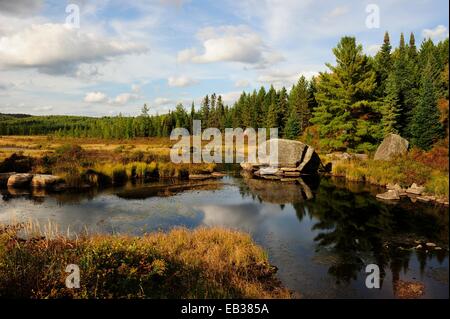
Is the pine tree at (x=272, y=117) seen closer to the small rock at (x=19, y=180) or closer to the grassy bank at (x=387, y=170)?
the grassy bank at (x=387, y=170)

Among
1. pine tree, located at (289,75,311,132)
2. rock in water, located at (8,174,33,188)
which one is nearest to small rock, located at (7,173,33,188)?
rock in water, located at (8,174,33,188)

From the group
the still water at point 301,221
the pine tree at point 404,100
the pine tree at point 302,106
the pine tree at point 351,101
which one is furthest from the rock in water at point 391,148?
the pine tree at point 302,106

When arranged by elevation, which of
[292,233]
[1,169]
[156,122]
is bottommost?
[292,233]

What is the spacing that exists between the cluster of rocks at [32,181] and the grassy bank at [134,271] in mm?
13544

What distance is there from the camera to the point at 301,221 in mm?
16938

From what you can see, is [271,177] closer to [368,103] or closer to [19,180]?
[368,103]

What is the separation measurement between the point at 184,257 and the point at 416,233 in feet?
30.2

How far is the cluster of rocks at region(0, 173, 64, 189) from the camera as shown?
2425 centimetres

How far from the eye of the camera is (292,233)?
48.4ft

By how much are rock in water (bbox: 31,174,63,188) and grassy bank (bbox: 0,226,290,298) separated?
13.5 m

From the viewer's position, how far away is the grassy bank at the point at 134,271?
7.86m

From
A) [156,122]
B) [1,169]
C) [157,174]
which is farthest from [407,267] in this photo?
[156,122]

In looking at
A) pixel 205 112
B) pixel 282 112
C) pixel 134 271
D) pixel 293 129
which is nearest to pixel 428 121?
pixel 134 271
